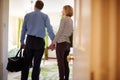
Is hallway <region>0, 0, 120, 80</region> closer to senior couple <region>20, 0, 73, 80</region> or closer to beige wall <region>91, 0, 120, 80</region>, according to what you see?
beige wall <region>91, 0, 120, 80</region>

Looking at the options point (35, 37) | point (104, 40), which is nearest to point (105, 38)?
point (104, 40)

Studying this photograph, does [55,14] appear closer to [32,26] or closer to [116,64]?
[32,26]

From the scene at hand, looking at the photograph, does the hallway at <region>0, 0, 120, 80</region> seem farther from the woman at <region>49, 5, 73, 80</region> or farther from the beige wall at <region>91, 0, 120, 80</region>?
the woman at <region>49, 5, 73, 80</region>

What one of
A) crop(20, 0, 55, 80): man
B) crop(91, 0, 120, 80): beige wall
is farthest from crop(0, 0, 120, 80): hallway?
crop(20, 0, 55, 80): man

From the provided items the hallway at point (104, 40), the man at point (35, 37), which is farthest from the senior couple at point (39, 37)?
the hallway at point (104, 40)

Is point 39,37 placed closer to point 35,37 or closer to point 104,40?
point 35,37

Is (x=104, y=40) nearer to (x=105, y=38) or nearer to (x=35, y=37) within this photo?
(x=105, y=38)

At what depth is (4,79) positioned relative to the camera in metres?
2.59

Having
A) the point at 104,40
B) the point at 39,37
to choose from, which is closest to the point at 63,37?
the point at 39,37

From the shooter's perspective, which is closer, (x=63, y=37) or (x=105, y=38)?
(x=105, y=38)

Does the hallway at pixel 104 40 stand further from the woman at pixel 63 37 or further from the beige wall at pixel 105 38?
the woman at pixel 63 37

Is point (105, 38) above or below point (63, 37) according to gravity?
above

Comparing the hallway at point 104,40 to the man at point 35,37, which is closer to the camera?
the hallway at point 104,40

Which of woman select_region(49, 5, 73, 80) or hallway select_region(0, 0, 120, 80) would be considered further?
woman select_region(49, 5, 73, 80)
